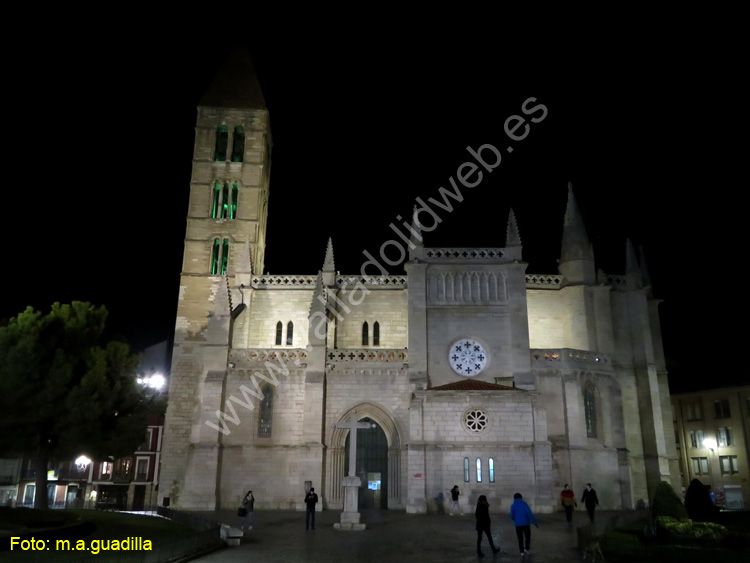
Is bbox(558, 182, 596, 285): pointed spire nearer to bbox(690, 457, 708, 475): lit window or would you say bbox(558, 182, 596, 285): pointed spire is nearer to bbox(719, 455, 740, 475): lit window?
bbox(719, 455, 740, 475): lit window

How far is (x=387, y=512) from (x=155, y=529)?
12070mm

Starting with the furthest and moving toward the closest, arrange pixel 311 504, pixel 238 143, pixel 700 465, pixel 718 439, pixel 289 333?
pixel 700 465 < pixel 718 439 < pixel 238 143 < pixel 289 333 < pixel 311 504

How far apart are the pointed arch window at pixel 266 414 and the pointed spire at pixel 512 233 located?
600 inches

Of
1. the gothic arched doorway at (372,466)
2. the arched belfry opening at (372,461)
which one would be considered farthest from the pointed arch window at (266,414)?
the gothic arched doorway at (372,466)

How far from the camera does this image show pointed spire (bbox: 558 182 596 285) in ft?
115

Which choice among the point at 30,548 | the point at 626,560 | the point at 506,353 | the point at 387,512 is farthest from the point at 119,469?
the point at 626,560

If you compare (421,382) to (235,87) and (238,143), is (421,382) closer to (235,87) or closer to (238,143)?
(238,143)

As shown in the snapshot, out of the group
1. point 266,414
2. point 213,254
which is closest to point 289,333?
point 266,414

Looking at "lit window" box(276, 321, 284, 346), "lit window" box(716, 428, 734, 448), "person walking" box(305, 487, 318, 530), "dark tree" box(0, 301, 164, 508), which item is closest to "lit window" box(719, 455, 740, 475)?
"lit window" box(716, 428, 734, 448)

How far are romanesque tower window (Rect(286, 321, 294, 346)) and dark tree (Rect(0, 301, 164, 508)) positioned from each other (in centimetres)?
974

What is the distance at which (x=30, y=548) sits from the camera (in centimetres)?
1330

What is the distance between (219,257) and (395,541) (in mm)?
26046

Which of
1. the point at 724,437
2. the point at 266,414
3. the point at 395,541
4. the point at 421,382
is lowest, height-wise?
the point at 395,541

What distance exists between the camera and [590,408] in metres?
30.8
